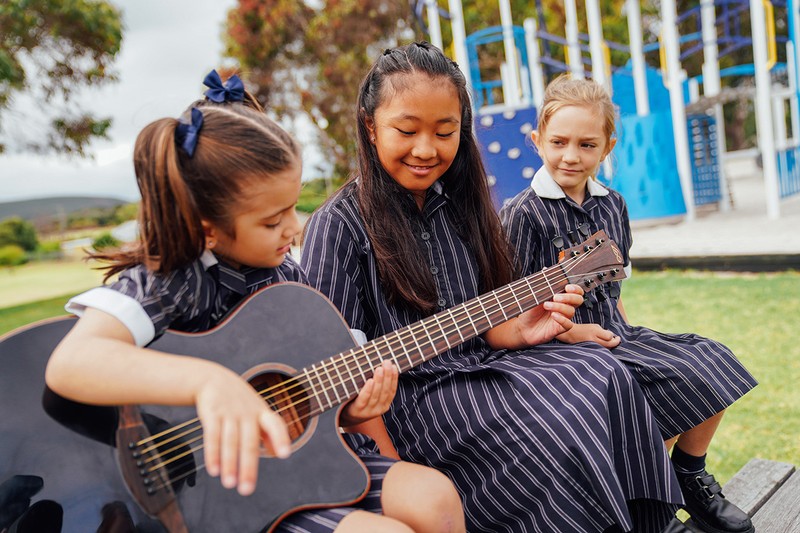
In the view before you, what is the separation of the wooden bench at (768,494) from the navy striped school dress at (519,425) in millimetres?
508

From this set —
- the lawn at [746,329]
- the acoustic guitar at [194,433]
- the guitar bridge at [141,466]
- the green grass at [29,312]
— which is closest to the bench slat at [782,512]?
the lawn at [746,329]

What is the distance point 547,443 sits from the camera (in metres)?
1.72

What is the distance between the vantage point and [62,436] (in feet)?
4.44

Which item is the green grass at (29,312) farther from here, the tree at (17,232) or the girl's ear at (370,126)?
the girl's ear at (370,126)

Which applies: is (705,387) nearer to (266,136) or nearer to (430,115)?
(430,115)

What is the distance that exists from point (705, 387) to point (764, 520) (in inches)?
19.3

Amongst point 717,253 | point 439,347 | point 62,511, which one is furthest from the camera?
point 717,253

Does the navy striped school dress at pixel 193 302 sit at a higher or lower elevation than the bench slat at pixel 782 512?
higher

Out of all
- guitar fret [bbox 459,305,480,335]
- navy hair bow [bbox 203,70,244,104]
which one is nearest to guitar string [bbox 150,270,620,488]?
guitar fret [bbox 459,305,480,335]

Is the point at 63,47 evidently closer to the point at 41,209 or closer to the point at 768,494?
the point at 41,209

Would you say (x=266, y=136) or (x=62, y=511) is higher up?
(x=266, y=136)

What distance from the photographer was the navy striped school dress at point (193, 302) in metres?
1.44

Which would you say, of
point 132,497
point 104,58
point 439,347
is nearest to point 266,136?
point 439,347

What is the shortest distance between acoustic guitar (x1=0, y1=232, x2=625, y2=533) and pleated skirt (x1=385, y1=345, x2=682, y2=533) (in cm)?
23
